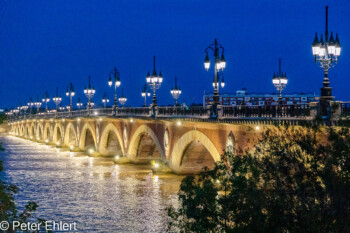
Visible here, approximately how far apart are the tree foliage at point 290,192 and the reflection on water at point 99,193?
32.0 feet

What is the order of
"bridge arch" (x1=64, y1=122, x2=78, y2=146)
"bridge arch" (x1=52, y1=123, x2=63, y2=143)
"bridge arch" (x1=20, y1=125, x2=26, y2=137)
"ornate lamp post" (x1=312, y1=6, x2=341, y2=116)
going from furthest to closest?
1. "bridge arch" (x1=20, y1=125, x2=26, y2=137)
2. "bridge arch" (x1=52, y1=123, x2=63, y2=143)
3. "bridge arch" (x1=64, y1=122, x2=78, y2=146)
4. "ornate lamp post" (x1=312, y1=6, x2=341, y2=116)

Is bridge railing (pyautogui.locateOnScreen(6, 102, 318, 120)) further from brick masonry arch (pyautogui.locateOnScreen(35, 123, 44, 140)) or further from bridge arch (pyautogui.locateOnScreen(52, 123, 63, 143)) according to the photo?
brick masonry arch (pyautogui.locateOnScreen(35, 123, 44, 140))

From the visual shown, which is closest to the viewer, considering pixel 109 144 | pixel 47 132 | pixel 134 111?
pixel 134 111

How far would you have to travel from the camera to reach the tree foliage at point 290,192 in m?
11.8

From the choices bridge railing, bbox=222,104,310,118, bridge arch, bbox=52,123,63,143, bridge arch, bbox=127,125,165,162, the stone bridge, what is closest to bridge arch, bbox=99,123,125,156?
the stone bridge

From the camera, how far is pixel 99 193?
3269 centimetres

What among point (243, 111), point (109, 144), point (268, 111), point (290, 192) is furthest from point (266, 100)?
point (109, 144)

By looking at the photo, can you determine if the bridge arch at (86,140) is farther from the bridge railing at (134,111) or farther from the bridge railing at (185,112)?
the bridge railing at (185,112)

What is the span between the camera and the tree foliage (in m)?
11.8

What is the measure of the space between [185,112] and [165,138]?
240 inches

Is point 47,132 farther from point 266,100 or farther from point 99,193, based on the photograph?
point 266,100

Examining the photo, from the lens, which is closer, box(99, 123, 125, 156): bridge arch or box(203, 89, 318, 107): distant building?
box(203, 89, 318, 107): distant building

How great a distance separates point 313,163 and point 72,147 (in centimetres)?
5936

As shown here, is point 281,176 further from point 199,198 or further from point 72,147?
point 72,147
